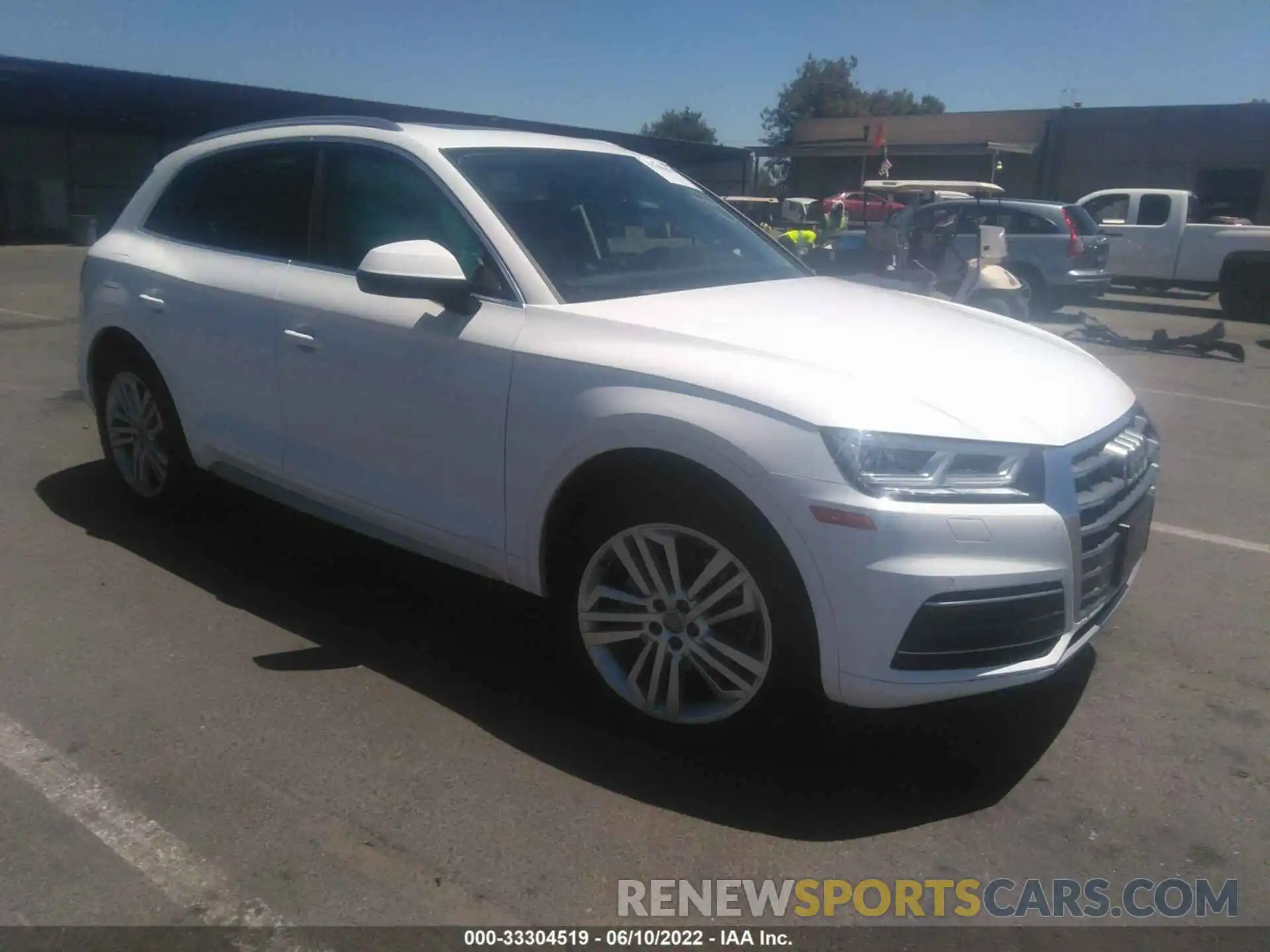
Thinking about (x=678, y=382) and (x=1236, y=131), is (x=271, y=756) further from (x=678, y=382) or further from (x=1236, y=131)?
(x=1236, y=131)

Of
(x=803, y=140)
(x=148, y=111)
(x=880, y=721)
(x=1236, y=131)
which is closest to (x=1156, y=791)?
(x=880, y=721)

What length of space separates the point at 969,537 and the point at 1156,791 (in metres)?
1.07

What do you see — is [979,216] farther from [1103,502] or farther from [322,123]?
[1103,502]

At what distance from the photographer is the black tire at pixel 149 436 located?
4.75 m

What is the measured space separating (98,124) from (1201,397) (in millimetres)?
32428

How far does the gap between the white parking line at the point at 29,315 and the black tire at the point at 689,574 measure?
1164 cm

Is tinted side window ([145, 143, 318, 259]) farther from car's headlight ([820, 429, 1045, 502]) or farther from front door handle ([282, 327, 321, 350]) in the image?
car's headlight ([820, 429, 1045, 502])

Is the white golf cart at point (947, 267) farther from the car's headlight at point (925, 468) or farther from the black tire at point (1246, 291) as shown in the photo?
the black tire at point (1246, 291)

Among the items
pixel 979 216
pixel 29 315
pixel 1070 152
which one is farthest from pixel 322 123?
pixel 1070 152

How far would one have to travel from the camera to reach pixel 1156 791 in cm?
309

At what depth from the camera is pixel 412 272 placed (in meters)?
3.32

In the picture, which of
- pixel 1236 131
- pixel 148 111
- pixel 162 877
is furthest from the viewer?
pixel 1236 131

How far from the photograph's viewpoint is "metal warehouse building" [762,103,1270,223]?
3444 cm

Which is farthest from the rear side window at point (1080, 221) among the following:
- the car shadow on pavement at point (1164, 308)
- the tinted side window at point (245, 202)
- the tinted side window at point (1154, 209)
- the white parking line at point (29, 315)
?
the tinted side window at point (245, 202)
